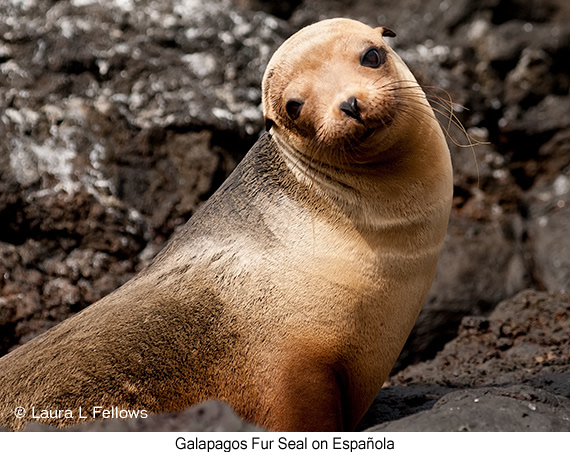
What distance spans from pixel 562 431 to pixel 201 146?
4.95m

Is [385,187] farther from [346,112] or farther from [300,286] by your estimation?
[300,286]

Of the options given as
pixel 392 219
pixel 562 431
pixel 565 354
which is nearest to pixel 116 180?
pixel 392 219

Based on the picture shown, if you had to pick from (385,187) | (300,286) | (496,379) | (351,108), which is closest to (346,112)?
(351,108)

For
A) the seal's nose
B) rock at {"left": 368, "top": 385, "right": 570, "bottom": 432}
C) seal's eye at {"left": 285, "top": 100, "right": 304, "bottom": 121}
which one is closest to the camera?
rock at {"left": 368, "top": 385, "right": 570, "bottom": 432}

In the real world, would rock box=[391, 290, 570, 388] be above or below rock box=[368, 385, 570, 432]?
below

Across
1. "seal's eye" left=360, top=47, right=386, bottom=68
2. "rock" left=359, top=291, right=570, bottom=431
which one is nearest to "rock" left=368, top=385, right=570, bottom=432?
"rock" left=359, top=291, right=570, bottom=431

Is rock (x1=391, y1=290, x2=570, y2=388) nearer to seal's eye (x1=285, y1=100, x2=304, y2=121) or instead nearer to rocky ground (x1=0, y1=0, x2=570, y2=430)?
rocky ground (x1=0, y1=0, x2=570, y2=430)

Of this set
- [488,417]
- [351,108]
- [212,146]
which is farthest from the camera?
[212,146]

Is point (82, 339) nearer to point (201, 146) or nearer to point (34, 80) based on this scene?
point (201, 146)

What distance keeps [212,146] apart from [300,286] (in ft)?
12.3

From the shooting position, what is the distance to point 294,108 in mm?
4066

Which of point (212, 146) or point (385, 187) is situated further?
point (212, 146)

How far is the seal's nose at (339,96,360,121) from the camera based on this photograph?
366cm

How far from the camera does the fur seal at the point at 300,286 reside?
12.6 feet
